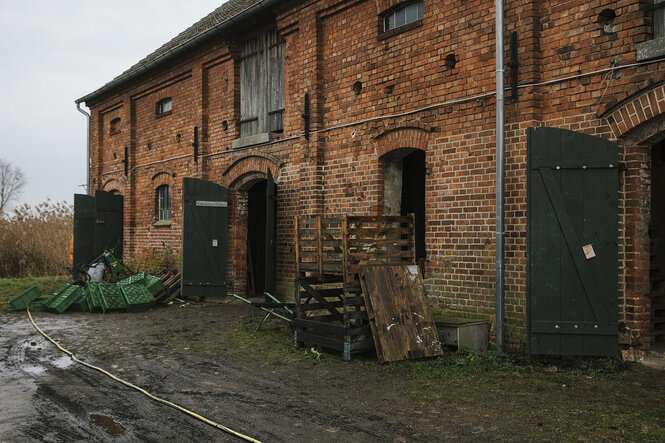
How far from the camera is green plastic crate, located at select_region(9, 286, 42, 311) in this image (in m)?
11.3

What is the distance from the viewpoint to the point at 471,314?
7.62 metres

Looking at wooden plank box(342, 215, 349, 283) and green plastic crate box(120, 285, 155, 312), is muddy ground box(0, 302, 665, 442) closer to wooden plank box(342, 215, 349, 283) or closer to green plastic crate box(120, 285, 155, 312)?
wooden plank box(342, 215, 349, 283)

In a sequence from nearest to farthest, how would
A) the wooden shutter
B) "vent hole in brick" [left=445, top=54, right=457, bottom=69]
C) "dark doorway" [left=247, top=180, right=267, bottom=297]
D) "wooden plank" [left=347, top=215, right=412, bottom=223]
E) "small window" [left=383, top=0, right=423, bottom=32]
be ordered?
1. "wooden plank" [left=347, top=215, right=412, bottom=223]
2. "vent hole in brick" [left=445, top=54, right=457, bottom=69]
3. "small window" [left=383, top=0, right=423, bottom=32]
4. the wooden shutter
5. "dark doorway" [left=247, top=180, right=267, bottom=297]

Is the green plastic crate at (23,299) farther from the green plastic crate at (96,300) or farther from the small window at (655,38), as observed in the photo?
the small window at (655,38)

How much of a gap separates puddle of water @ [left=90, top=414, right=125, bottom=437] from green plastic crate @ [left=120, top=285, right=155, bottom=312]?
6.77m

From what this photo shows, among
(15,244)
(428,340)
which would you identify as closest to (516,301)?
(428,340)

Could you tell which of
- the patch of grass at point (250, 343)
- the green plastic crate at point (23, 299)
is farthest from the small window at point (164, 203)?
the patch of grass at point (250, 343)

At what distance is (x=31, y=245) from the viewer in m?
18.3

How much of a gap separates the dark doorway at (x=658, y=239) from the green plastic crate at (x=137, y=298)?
897 centimetres

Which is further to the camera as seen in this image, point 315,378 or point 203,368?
point 203,368

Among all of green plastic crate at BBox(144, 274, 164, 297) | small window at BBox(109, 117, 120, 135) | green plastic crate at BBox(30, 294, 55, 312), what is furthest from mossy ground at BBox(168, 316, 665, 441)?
small window at BBox(109, 117, 120, 135)

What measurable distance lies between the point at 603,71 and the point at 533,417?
158 inches

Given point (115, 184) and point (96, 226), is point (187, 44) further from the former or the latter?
point (115, 184)

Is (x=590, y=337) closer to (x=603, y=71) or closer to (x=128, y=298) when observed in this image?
(x=603, y=71)
